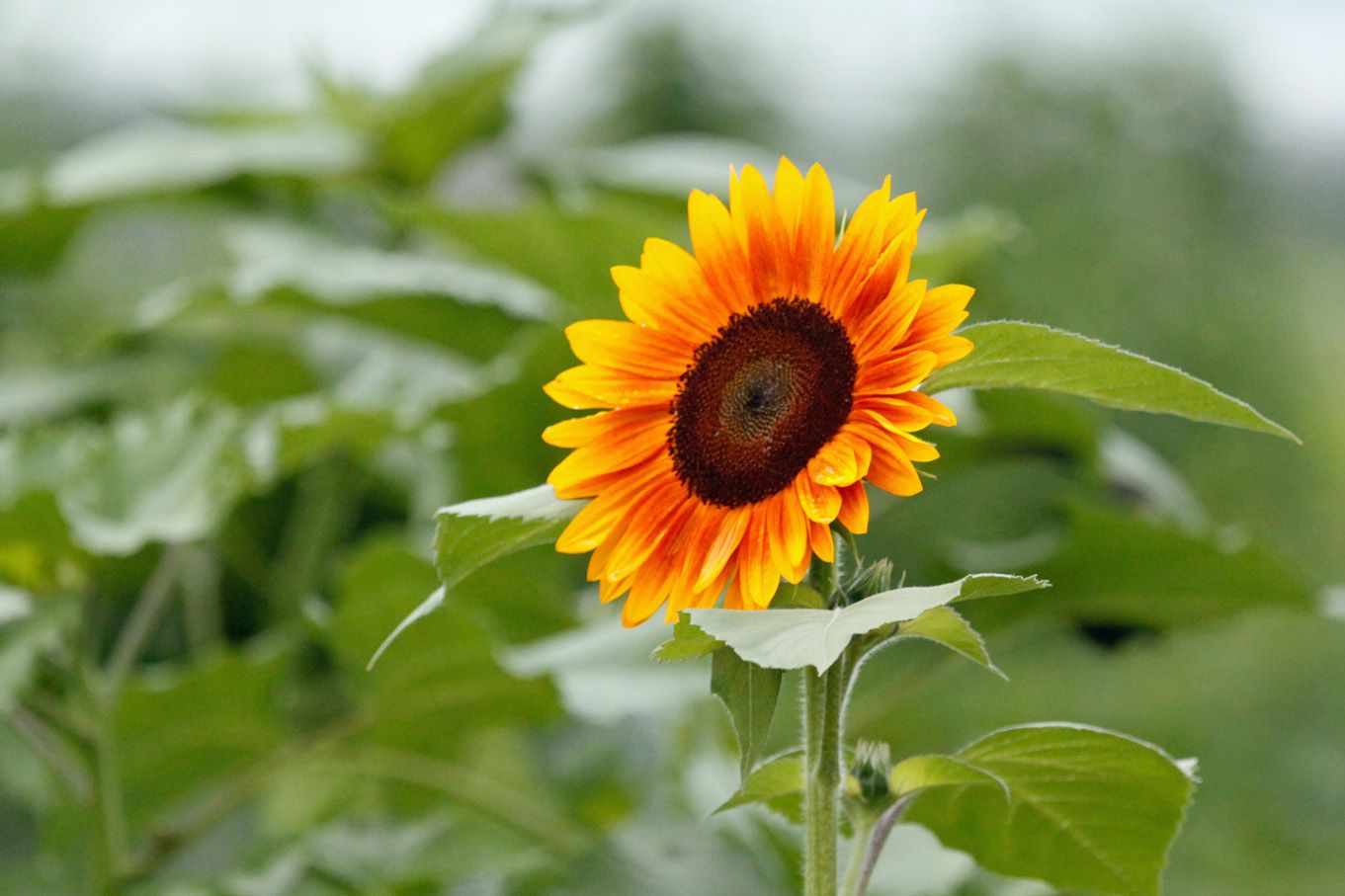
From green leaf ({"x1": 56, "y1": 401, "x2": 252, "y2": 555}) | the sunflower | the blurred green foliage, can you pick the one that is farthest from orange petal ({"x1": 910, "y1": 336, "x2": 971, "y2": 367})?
green leaf ({"x1": 56, "y1": 401, "x2": 252, "y2": 555})

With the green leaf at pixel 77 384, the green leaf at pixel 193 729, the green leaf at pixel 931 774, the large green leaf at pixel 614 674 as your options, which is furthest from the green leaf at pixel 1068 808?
the green leaf at pixel 77 384

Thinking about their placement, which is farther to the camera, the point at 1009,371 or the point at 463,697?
the point at 463,697

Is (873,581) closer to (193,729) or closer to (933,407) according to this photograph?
(933,407)

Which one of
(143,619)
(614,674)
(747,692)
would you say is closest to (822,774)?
(747,692)

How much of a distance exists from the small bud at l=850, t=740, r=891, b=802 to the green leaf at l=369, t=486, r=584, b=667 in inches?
2.6

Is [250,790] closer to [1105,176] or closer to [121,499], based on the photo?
[121,499]

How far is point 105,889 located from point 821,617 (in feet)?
1.17

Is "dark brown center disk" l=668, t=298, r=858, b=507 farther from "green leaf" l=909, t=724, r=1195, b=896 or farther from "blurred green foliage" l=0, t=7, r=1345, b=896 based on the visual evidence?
"blurred green foliage" l=0, t=7, r=1345, b=896

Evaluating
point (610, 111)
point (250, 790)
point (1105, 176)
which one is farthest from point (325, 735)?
point (1105, 176)

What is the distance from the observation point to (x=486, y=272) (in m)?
0.74

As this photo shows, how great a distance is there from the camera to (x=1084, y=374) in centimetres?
23

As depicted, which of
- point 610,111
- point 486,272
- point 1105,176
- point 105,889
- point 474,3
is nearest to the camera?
point 105,889

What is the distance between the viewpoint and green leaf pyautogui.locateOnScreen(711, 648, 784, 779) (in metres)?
0.22

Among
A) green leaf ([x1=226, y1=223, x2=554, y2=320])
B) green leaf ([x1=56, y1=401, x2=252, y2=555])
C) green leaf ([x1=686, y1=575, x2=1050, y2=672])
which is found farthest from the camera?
green leaf ([x1=226, y1=223, x2=554, y2=320])
